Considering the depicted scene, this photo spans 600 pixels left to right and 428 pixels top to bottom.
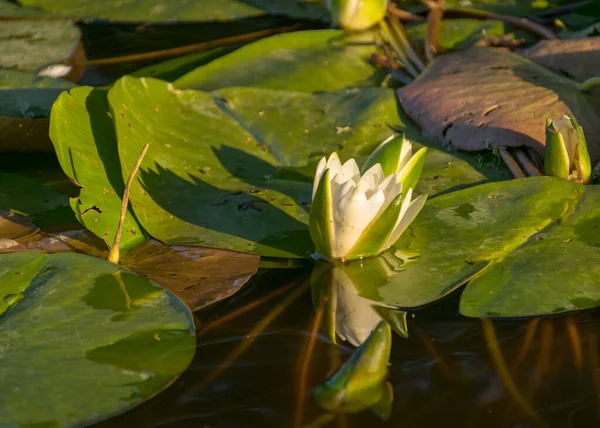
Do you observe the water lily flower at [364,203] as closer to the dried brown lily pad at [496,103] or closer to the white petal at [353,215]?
the white petal at [353,215]

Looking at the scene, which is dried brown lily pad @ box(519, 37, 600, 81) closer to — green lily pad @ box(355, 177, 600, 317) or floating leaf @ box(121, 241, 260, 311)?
green lily pad @ box(355, 177, 600, 317)

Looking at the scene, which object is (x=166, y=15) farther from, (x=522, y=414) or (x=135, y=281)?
(x=522, y=414)

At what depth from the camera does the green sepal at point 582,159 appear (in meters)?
1.78

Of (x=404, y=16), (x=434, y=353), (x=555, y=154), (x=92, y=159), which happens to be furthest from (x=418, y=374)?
(x=404, y=16)

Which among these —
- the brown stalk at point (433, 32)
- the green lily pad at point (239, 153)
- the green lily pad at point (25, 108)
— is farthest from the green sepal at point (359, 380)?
the brown stalk at point (433, 32)

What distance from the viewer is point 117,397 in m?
1.21

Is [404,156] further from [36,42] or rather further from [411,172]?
[36,42]

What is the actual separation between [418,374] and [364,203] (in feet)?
1.18

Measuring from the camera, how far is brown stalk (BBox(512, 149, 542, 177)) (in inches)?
74.3

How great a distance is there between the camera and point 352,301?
1.51 m

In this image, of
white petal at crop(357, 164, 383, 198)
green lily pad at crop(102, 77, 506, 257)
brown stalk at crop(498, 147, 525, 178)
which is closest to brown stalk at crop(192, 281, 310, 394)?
green lily pad at crop(102, 77, 506, 257)

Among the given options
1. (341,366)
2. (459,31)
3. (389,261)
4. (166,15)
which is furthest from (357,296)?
(166,15)

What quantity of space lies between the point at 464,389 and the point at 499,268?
33 centimetres

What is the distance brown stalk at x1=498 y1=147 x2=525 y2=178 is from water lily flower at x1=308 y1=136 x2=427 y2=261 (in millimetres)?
355
